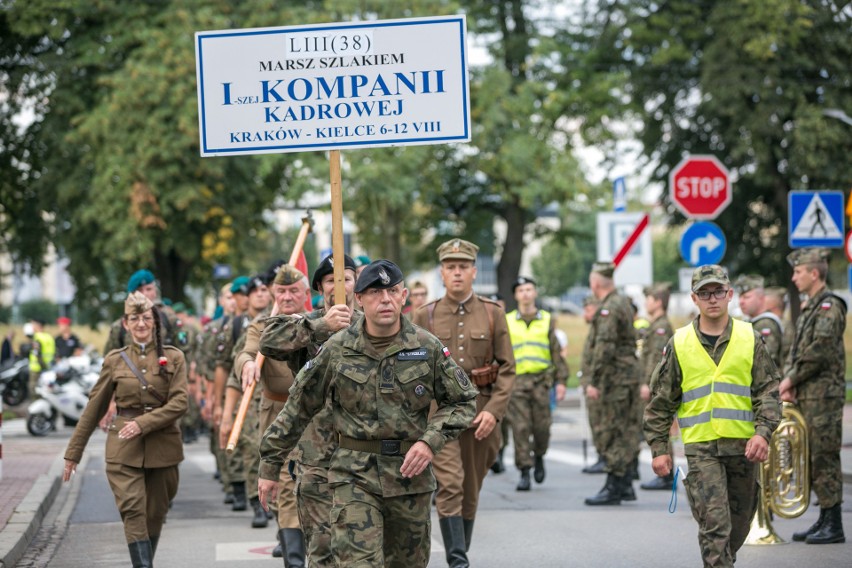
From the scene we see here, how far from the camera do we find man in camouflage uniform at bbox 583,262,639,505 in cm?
1362

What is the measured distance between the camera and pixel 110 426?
948cm

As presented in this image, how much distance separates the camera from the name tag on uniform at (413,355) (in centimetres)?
661

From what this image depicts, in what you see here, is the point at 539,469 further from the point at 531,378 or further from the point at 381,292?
the point at 381,292

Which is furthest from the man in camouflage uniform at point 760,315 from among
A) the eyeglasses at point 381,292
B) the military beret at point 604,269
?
the eyeglasses at point 381,292

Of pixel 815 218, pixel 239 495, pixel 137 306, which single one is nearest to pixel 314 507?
pixel 137 306

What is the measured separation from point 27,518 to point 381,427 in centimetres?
630

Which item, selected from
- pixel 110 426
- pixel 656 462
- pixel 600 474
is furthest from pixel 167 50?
pixel 656 462

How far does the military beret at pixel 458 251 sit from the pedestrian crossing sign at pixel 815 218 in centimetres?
650

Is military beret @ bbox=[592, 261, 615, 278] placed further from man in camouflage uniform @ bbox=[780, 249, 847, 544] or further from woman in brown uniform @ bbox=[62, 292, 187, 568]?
woman in brown uniform @ bbox=[62, 292, 187, 568]

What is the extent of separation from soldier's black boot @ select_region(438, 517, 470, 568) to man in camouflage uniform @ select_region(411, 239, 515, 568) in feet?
1.51

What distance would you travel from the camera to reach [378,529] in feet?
21.4

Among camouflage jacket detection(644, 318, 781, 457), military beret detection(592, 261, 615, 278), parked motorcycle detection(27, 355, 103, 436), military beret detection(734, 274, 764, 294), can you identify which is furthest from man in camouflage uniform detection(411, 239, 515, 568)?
parked motorcycle detection(27, 355, 103, 436)

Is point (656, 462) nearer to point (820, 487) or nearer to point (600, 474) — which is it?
point (820, 487)

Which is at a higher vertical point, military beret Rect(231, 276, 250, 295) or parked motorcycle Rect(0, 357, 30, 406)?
military beret Rect(231, 276, 250, 295)
